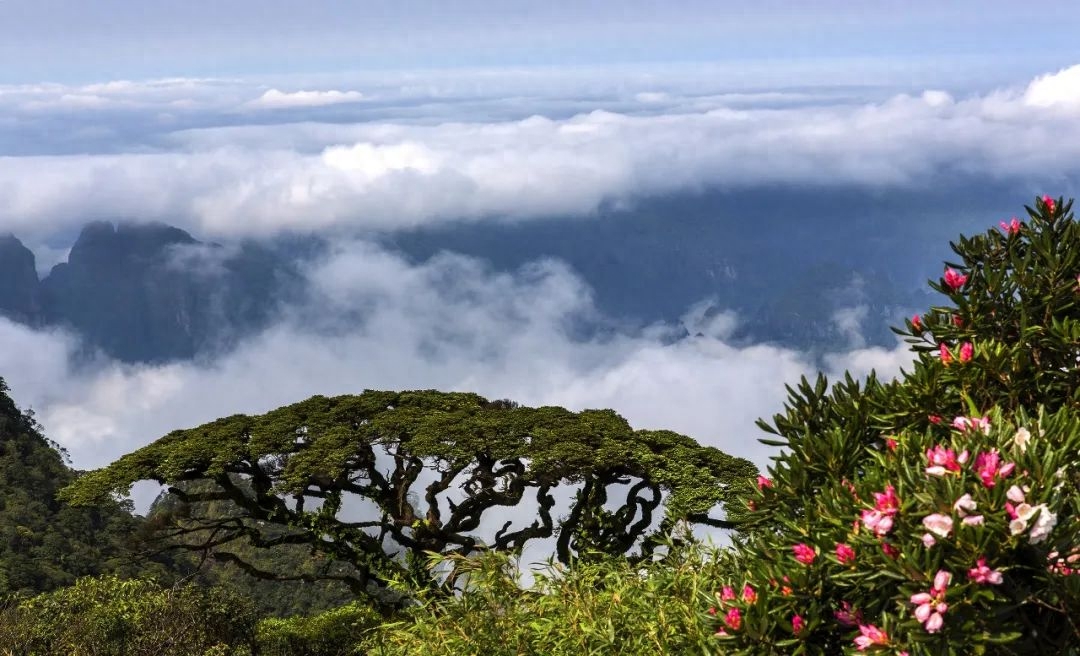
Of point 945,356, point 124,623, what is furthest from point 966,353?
point 124,623

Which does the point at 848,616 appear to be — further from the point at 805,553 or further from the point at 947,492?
the point at 947,492

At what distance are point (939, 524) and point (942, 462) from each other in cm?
32

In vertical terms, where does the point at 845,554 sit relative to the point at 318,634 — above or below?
above

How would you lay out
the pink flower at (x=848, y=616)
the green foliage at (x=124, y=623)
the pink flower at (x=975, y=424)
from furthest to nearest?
1. the green foliage at (x=124, y=623)
2. the pink flower at (x=848, y=616)
3. the pink flower at (x=975, y=424)

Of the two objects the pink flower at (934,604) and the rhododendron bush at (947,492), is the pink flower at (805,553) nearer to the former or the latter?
the rhododendron bush at (947,492)

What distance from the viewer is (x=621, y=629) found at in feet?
27.8

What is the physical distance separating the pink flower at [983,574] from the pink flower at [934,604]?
9 cm

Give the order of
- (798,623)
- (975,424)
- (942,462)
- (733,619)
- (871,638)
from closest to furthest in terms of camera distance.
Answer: (942,462) < (871,638) < (975,424) < (798,623) < (733,619)

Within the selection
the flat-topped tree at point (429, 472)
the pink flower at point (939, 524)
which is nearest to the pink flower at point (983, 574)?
the pink flower at point (939, 524)

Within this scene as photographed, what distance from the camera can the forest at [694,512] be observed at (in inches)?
174

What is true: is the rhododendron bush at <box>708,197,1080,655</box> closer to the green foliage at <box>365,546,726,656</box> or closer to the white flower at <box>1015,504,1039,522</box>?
the white flower at <box>1015,504,1039,522</box>

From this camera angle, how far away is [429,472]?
1836cm

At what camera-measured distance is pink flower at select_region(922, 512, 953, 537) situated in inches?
168

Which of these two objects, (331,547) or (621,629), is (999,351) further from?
(331,547)
